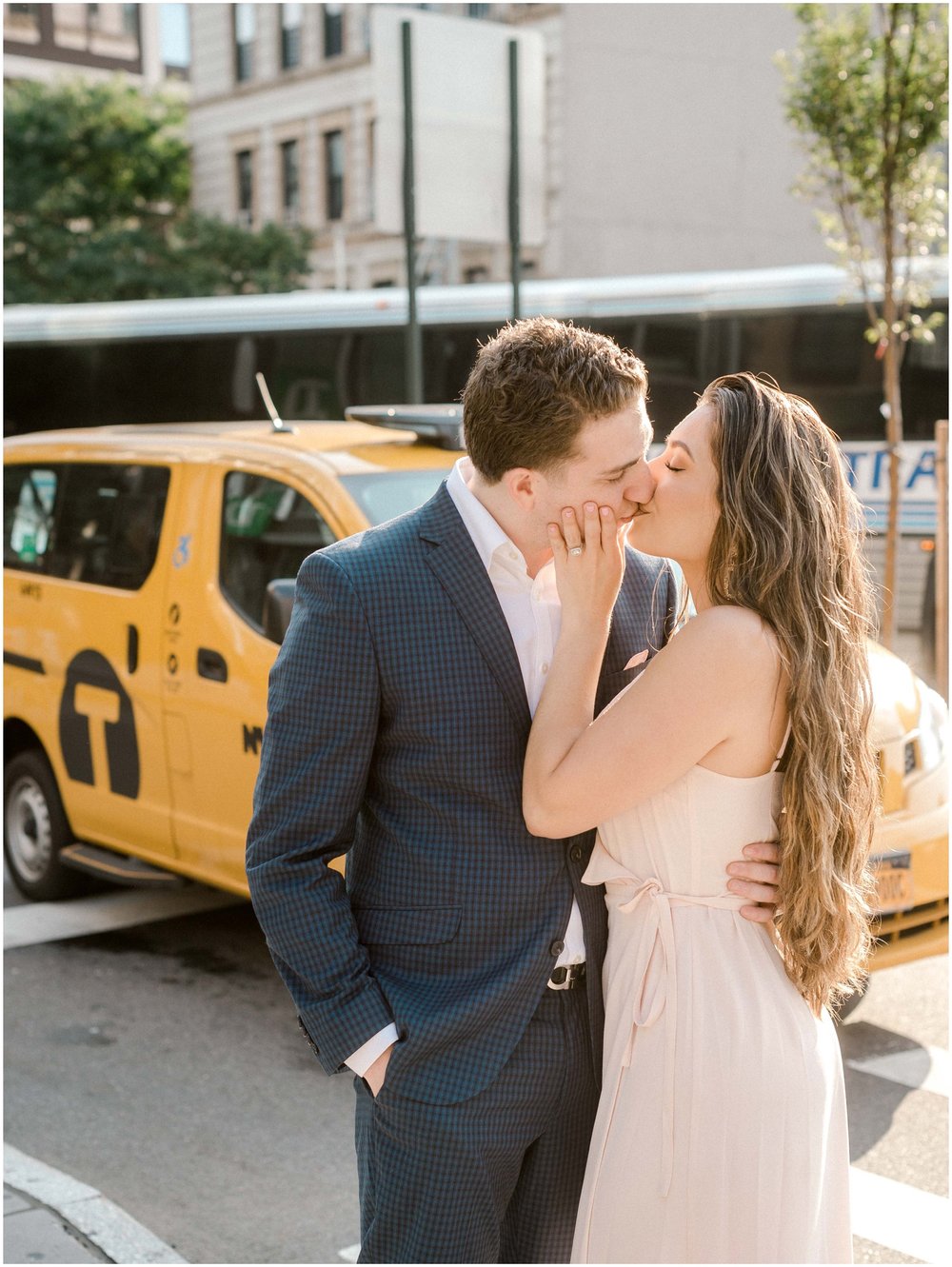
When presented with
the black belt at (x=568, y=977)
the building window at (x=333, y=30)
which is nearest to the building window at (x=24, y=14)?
the building window at (x=333, y=30)

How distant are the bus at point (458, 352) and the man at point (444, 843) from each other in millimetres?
9024

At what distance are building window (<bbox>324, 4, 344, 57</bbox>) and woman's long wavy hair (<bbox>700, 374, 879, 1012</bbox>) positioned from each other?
38.4 metres

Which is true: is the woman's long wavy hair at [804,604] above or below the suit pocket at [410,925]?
above

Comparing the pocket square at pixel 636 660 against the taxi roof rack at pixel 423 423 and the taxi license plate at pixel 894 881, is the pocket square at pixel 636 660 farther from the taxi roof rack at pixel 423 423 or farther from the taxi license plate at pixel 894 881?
the taxi roof rack at pixel 423 423

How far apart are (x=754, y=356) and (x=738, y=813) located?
12.7m

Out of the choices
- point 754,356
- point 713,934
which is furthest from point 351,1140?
point 754,356

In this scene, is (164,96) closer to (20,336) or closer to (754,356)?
(20,336)

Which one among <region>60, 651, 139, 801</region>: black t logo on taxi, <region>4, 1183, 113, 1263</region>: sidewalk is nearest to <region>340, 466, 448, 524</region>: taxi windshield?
<region>60, 651, 139, 801</region>: black t logo on taxi

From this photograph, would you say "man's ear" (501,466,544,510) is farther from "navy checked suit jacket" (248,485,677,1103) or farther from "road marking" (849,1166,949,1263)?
"road marking" (849,1166,949,1263)

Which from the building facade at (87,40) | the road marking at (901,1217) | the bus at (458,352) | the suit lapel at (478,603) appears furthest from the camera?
the building facade at (87,40)


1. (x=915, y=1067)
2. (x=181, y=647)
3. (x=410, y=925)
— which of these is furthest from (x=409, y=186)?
(x=410, y=925)

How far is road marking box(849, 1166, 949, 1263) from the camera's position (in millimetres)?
3932

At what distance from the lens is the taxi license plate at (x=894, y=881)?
4770 millimetres

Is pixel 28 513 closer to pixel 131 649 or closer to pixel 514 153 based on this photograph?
pixel 131 649
